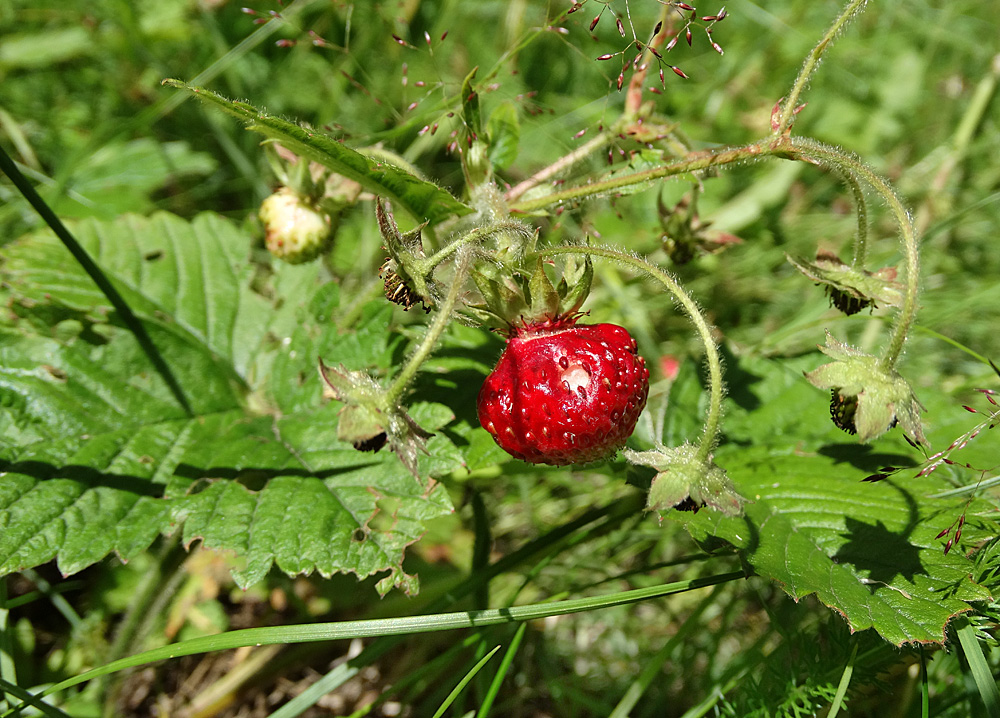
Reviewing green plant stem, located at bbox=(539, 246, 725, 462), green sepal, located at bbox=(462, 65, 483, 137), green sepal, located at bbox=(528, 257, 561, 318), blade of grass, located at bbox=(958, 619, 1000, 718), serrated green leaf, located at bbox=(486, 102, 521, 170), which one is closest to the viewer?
blade of grass, located at bbox=(958, 619, 1000, 718)

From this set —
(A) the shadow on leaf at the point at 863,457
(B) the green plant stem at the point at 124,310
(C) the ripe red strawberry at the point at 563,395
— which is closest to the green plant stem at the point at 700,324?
(C) the ripe red strawberry at the point at 563,395

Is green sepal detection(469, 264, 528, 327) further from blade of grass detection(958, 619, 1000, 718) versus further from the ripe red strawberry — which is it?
blade of grass detection(958, 619, 1000, 718)

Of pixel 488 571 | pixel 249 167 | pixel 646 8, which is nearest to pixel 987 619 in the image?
pixel 488 571

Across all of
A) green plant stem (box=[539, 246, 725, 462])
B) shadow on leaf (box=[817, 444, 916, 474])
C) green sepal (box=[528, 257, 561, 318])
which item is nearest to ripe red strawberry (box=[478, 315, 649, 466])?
green sepal (box=[528, 257, 561, 318])

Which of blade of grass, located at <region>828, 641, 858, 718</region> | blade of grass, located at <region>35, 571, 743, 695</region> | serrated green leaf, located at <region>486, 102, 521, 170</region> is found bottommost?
blade of grass, located at <region>828, 641, 858, 718</region>

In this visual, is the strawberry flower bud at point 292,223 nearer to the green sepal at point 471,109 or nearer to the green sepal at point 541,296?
the green sepal at point 471,109

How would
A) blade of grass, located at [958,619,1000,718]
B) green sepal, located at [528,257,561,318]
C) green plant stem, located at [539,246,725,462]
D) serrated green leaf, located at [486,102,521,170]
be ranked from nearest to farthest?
blade of grass, located at [958,619,1000,718] < green plant stem, located at [539,246,725,462] < green sepal, located at [528,257,561,318] < serrated green leaf, located at [486,102,521,170]

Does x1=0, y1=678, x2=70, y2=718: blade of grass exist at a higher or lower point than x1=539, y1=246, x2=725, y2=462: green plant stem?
lower

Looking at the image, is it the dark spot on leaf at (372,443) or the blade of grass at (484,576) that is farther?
the blade of grass at (484,576)
